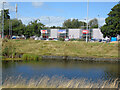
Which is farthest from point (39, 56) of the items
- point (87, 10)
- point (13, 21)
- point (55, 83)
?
point (13, 21)

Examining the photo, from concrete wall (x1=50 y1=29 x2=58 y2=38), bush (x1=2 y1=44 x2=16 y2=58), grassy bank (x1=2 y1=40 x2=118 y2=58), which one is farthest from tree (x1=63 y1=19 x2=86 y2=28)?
bush (x1=2 y1=44 x2=16 y2=58)

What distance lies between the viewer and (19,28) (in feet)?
194

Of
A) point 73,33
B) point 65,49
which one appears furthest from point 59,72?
point 73,33

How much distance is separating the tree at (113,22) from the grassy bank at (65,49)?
975 centimetres

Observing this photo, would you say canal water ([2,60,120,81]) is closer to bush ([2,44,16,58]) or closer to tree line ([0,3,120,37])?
bush ([2,44,16,58])

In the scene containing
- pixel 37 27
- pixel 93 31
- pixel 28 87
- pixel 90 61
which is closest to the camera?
pixel 28 87

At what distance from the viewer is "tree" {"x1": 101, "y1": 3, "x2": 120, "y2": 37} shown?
38.7 meters

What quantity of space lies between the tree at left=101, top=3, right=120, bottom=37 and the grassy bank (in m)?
9.75

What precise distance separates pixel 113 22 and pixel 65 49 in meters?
15.2

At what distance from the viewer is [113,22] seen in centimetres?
3925

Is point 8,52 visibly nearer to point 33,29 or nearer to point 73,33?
point 33,29

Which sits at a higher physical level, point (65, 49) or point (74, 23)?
point (74, 23)

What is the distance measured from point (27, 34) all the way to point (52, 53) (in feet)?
119

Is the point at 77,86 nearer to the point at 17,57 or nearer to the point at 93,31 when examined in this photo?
the point at 17,57
